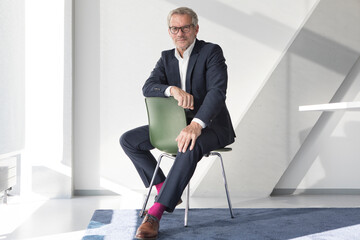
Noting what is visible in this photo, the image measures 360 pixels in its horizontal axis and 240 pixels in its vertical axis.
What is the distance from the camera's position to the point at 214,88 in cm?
288

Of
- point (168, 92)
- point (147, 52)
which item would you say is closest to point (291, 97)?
point (147, 52)

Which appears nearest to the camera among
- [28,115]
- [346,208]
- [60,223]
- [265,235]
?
[265,235]

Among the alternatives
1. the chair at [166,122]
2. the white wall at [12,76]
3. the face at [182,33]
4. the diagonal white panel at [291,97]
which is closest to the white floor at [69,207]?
the diagonal white panel at [291,97]

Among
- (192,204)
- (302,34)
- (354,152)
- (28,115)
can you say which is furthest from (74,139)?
(354,152)

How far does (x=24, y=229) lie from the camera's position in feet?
9.45

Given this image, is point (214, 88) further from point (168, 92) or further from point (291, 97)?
point (291, 97)

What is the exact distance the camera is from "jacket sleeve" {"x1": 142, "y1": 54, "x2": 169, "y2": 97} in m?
3.00

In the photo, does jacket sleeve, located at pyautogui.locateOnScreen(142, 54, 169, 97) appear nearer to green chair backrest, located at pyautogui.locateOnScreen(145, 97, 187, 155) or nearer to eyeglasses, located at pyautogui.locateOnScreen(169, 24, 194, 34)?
green chair backrest, located at pyautogui.locateOnScreen(145, 97, 187, 155)

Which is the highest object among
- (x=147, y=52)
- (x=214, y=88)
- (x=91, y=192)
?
(x=147, y=52)

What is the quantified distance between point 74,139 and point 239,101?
1.59 metres

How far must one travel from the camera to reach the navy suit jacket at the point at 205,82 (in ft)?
9.27

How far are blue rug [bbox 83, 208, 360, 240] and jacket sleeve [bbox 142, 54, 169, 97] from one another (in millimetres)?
827

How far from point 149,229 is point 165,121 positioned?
0.73 meters

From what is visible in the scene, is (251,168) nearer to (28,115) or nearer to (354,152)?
(354,152)
